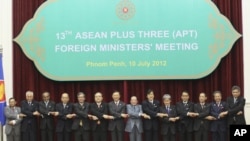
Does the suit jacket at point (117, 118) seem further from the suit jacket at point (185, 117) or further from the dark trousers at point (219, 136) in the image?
the dark trousers at point (219, 136)

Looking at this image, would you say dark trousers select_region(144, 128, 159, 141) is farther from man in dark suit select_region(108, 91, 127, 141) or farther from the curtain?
the curtain

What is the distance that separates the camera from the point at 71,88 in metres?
8.67

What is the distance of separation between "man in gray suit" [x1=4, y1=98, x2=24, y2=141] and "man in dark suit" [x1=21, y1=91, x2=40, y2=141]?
140 millimetres

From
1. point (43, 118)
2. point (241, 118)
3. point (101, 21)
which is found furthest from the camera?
point (101, 21)

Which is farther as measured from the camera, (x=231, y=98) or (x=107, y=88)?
(x=107, y=88)

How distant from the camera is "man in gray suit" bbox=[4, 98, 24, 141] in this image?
25.1ft

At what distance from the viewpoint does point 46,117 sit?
7895 mm

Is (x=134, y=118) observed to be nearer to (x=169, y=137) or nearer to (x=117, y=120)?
(x=117, y=120)

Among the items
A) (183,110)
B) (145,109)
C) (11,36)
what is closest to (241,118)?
(183,110)

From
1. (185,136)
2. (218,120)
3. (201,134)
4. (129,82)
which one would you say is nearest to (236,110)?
(218,120)

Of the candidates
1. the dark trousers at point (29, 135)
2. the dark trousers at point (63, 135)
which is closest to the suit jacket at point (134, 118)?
the dark trousers at point (63, 135)

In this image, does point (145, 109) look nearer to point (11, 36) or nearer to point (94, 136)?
point (94, 136)

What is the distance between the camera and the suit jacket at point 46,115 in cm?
783

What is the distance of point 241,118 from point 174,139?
130 centimetres
